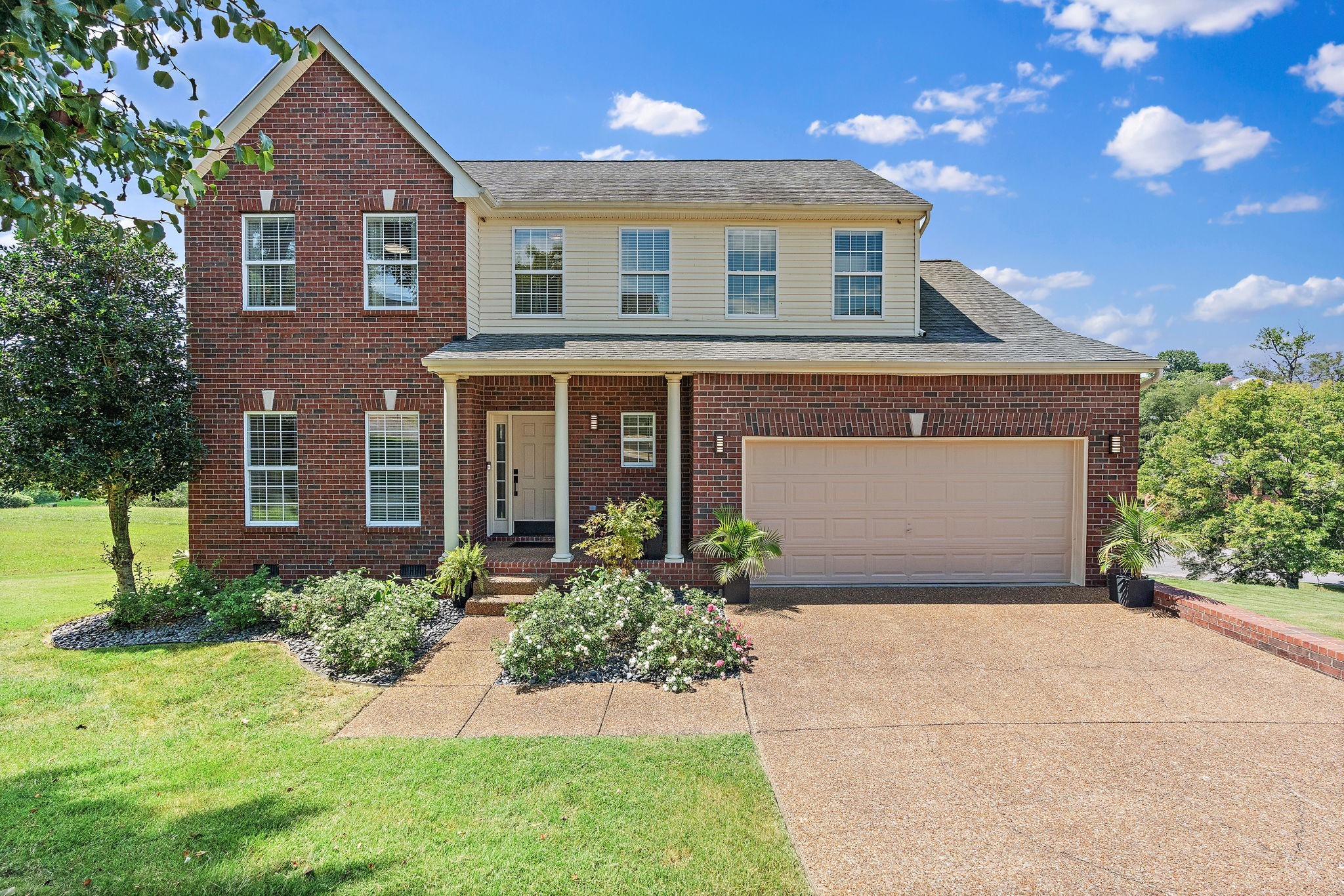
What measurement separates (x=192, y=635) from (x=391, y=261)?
19.0 ft

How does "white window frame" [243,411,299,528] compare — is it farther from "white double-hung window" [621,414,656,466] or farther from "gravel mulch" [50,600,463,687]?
"white double-hung window" [621,414,656,466]

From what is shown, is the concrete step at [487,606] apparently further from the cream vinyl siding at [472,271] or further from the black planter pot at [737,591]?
the cream vinyl siding at [472,271]

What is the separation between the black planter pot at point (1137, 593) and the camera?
862 centimetres

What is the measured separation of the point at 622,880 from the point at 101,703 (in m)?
5.61

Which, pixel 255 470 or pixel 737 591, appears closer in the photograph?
pixel 737 591

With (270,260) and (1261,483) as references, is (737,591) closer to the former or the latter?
(270,260)

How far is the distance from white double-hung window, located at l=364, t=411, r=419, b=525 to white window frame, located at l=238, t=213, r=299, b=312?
215 centimetres

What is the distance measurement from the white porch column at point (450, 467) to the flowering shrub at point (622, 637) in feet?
7.66

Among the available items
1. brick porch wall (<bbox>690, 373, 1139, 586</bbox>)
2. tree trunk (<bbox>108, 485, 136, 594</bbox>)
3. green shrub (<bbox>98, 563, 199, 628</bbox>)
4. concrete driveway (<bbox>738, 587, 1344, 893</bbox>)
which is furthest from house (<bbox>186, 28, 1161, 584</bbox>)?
concrete driveway (<bbox>738, 587, 1344, 893</bbox>)

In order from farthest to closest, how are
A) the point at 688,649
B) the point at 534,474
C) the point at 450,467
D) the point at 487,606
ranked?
the point at 534,474 → the point at 450,467 → the point at 487,606 → the point at 688,649

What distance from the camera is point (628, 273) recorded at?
10781 millimetres

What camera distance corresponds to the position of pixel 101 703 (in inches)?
231

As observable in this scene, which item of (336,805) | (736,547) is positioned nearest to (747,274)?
(736,547)

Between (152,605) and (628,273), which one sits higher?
(628,273)
